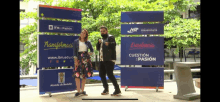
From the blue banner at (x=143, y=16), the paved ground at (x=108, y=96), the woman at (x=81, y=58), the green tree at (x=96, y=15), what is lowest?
the paved ground at (x=108, y=96)

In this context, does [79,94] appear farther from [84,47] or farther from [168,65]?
[168,65]

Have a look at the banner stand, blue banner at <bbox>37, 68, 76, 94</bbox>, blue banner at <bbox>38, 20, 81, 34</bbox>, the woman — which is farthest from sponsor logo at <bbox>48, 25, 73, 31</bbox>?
the banner stand

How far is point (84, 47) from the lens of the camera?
6.22 meters

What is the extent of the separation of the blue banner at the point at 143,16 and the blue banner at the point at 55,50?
1.43 meters

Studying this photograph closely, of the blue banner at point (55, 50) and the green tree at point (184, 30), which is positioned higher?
the green tree at point (184, 30)

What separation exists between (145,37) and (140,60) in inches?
24.0

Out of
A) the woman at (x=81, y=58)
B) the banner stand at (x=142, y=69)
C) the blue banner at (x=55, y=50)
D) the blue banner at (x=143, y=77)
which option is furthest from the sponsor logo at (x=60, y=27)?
the blue banner at (x=143, y=77)

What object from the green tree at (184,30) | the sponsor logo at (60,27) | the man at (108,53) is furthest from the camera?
the green tree at (184,30)

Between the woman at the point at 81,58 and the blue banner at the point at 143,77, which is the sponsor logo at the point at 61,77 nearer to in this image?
the woman at the point at 81,58

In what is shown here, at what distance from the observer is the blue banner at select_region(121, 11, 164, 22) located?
6.88m

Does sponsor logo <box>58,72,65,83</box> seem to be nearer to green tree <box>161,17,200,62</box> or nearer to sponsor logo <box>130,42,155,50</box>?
sponsor logo <box>130,42,155,50</box>

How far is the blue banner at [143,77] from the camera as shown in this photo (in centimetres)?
695

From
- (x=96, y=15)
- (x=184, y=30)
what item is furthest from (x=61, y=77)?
(x=184, y=30)
